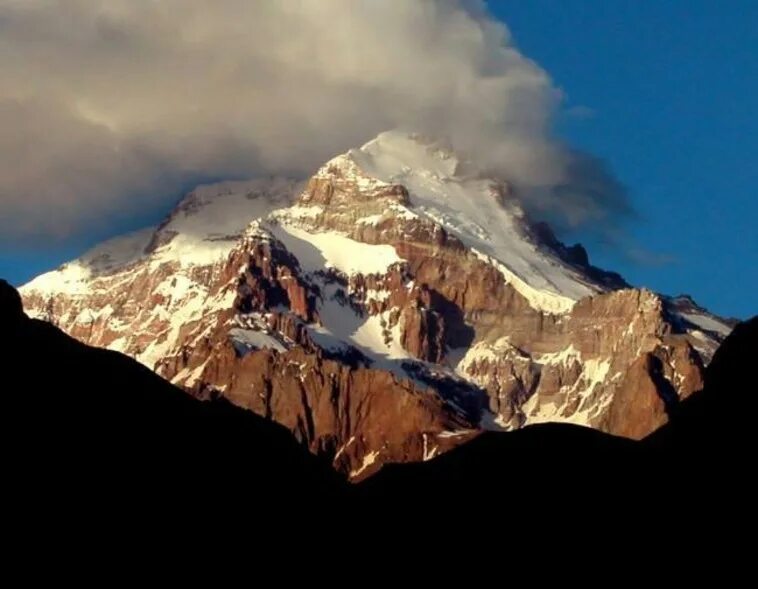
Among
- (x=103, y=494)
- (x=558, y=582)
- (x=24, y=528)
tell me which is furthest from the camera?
(x=558, y=582)

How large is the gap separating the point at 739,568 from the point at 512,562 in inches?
1077

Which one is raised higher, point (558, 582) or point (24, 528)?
point (558, 582)

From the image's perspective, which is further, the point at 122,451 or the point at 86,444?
the point at 122,451

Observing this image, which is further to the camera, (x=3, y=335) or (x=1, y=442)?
(x=3, y=335)

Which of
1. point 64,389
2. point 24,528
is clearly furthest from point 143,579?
point 64,389

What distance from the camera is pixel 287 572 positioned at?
183m

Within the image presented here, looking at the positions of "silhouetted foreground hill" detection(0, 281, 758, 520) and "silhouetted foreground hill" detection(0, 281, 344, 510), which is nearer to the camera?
"silhouetted foreground hill" detection(0, 281, 344, 510)

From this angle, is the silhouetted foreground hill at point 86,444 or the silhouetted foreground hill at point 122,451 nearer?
the silhouetted foreground hill at point 86,444

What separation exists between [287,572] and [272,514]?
11210 mm

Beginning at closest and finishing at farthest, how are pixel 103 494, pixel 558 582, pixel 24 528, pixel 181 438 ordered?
pixel 24 528
pixel 103 494
pixel 558 582
pixel 181 438

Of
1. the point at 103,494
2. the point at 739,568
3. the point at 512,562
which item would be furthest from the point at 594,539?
the point at 103,494

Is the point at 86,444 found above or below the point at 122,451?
below

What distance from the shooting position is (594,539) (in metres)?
192

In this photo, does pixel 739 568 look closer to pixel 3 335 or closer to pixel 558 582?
pixel 558 582
